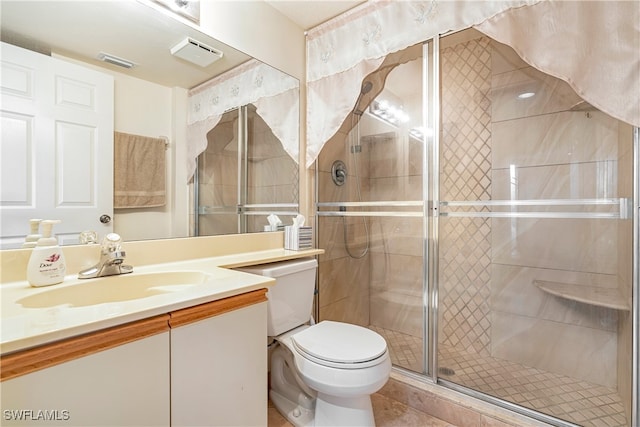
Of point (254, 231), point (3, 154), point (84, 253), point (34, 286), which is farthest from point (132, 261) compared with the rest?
point (254, 231)

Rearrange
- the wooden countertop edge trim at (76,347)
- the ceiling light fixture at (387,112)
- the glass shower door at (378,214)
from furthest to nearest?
the ceiling light fixture at (387,112)
the glass shower door at (378,214)
the wooden countertop edge trim at (76,347)

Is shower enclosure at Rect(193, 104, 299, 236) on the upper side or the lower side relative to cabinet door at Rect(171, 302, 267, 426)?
upper

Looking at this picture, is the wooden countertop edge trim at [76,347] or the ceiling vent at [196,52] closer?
the wooden countertop edge trim at [76,347]

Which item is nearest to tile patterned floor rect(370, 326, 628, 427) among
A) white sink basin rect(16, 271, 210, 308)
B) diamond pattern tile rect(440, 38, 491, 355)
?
diamond pattern tile rect(440, 38, 491, 355)

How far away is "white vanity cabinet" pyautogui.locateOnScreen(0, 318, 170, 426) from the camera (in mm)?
577

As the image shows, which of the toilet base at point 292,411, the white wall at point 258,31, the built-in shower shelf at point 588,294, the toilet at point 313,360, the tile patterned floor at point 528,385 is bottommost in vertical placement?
the toilet base at point 292,411

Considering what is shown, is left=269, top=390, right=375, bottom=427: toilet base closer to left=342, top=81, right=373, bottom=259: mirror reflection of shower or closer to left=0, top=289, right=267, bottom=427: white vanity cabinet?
left=0, top=289, right=267, bottom=427: white vanity cabinet

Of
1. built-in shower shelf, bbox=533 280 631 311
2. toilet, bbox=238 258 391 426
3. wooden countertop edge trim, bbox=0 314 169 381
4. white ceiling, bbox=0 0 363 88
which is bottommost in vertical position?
toilet, bbox=238 258 391 426

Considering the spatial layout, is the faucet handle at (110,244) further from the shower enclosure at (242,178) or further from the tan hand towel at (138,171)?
the shower enclosure at (242,178)

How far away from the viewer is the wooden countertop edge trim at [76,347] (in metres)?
0.56

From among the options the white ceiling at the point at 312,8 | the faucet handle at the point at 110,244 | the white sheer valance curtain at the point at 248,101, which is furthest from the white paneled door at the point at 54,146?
the white ceiling at the point at 312,8

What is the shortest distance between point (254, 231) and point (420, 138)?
116 cm

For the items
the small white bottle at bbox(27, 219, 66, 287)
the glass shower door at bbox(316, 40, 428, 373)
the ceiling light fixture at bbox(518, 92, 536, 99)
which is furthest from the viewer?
the glass shower door at bbox(316, 40, 428, 373)

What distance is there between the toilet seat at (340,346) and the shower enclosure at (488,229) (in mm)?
577
